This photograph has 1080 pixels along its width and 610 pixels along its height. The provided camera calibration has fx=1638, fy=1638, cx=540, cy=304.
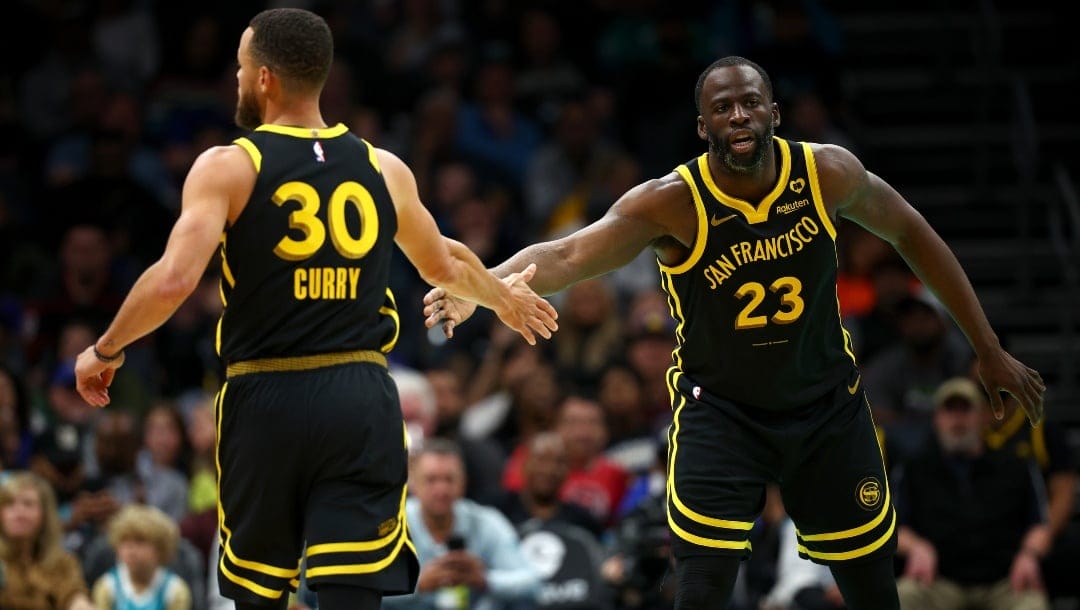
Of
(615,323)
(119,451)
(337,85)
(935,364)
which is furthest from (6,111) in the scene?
(935,364)

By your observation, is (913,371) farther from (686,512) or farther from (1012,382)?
(686,512)

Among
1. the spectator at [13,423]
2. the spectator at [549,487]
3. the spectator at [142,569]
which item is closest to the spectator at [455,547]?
the spectator at [549,487]

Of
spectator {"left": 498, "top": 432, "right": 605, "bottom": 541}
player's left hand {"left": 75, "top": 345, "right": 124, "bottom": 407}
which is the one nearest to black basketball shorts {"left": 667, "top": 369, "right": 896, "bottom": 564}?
player's left hand {"left": 75, "top": 345, "right": 124, "bottom": 407}

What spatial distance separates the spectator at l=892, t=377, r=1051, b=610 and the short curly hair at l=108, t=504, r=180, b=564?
14.5 feet

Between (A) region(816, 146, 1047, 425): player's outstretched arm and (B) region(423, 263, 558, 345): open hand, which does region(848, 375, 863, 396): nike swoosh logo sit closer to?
(A) region(816, 146, 1047, 425): player's outstretched arm

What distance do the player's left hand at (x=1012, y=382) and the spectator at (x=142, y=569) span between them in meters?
5.23

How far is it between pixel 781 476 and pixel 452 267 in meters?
1.53

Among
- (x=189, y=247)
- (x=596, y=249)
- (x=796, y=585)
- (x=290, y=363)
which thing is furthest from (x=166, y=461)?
(x=189, y=247)

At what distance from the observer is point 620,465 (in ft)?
36.6

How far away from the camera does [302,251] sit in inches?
207

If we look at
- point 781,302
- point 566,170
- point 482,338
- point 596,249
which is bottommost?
point 781,302

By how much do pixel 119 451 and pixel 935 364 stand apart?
5.47 m

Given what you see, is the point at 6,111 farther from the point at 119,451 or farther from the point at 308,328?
the point at 308,328

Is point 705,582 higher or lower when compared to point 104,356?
lower
